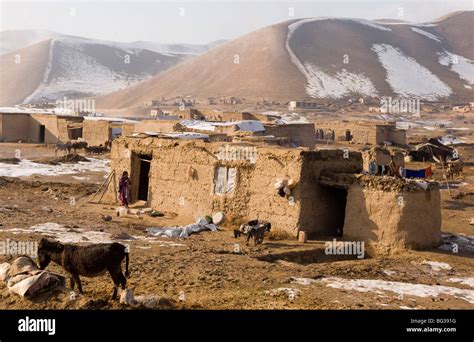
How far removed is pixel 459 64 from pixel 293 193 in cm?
12319

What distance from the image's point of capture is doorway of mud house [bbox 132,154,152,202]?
1822 cm

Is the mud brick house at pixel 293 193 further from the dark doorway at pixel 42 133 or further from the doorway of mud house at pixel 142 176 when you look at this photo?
the dark doorway at pixel 42 133

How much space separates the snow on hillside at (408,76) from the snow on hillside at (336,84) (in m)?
5.56

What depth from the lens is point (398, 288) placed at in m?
10.3

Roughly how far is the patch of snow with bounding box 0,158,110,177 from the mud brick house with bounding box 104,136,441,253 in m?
9.16

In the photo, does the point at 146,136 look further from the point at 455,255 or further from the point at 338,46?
the point at 338,46

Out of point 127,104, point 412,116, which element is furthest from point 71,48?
point 412,116

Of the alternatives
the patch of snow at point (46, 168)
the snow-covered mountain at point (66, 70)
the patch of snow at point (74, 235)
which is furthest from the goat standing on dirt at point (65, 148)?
the snow-covered mountain at point (66, 70)

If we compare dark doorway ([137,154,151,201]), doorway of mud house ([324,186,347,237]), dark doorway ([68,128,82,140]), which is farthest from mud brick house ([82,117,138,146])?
doorway of mud house ([324,186,347,237])

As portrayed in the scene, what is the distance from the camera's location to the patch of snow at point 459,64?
120125 mm

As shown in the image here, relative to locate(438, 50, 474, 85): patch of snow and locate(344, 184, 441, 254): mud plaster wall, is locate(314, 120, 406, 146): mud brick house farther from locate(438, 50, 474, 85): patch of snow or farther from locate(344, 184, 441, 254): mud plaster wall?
locate(438, 50, 474, 85): patch of snow
